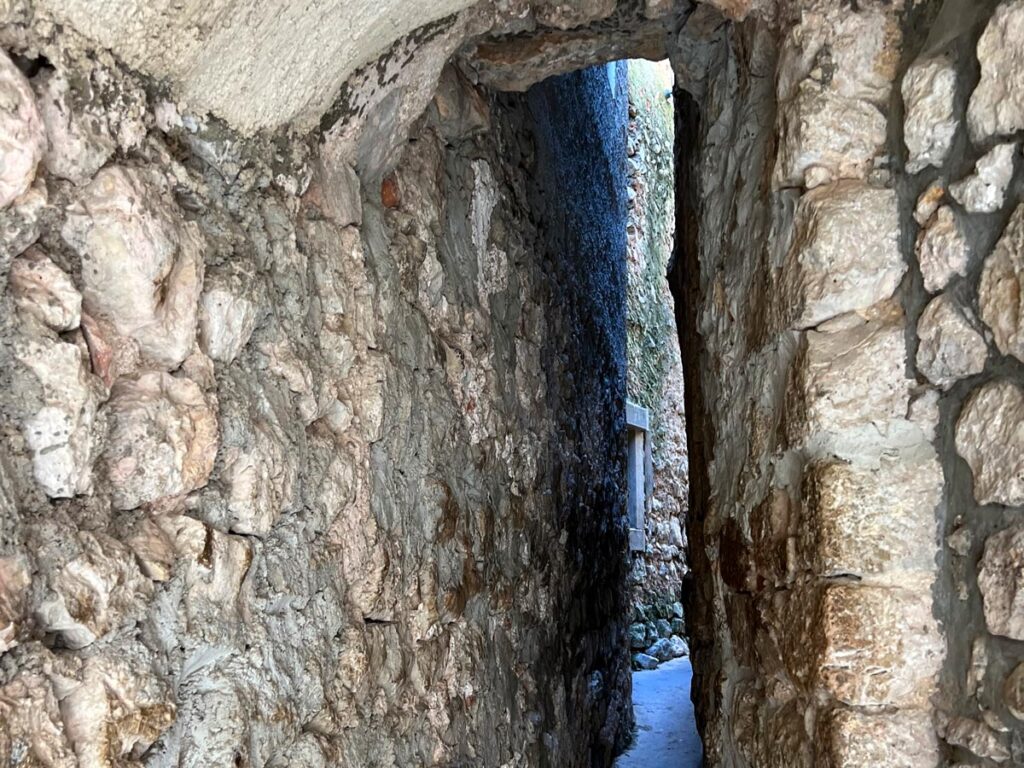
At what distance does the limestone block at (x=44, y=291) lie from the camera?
85 centimetres

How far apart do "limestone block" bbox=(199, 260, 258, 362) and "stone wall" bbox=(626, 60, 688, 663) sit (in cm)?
527

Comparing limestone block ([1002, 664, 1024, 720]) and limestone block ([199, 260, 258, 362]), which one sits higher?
limestone block ([199, 260, 258, 362])

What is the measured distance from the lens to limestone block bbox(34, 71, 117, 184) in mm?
885

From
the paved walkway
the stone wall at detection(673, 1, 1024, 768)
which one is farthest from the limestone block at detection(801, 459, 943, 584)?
the paved walkway

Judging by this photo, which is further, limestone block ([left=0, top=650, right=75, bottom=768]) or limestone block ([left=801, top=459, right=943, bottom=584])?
limestone block ([left=801, top=459, right=943, bottom=584])

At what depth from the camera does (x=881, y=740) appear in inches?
49.2

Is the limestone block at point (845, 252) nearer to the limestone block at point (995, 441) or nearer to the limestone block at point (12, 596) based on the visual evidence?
the limestone block at point (995, 441)

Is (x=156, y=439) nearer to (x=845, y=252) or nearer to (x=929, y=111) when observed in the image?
(x=845, y=252)

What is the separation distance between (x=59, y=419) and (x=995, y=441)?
1.06 m

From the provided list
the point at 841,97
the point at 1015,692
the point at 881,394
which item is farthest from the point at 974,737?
the point at 841,97

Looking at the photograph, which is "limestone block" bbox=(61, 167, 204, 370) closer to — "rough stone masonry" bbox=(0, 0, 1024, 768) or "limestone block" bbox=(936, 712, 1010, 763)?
"rough stone masonry" bbox=(0, 0, 1024, 768)

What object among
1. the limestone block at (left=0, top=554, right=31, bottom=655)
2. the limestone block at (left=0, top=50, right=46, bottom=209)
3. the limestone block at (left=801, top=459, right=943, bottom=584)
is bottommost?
the limestone block at (left=0, top=554, right=31, bottom=655)

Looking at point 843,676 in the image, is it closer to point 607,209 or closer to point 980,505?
point 980,505

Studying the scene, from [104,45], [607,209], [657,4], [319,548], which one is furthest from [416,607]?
[607,209]
